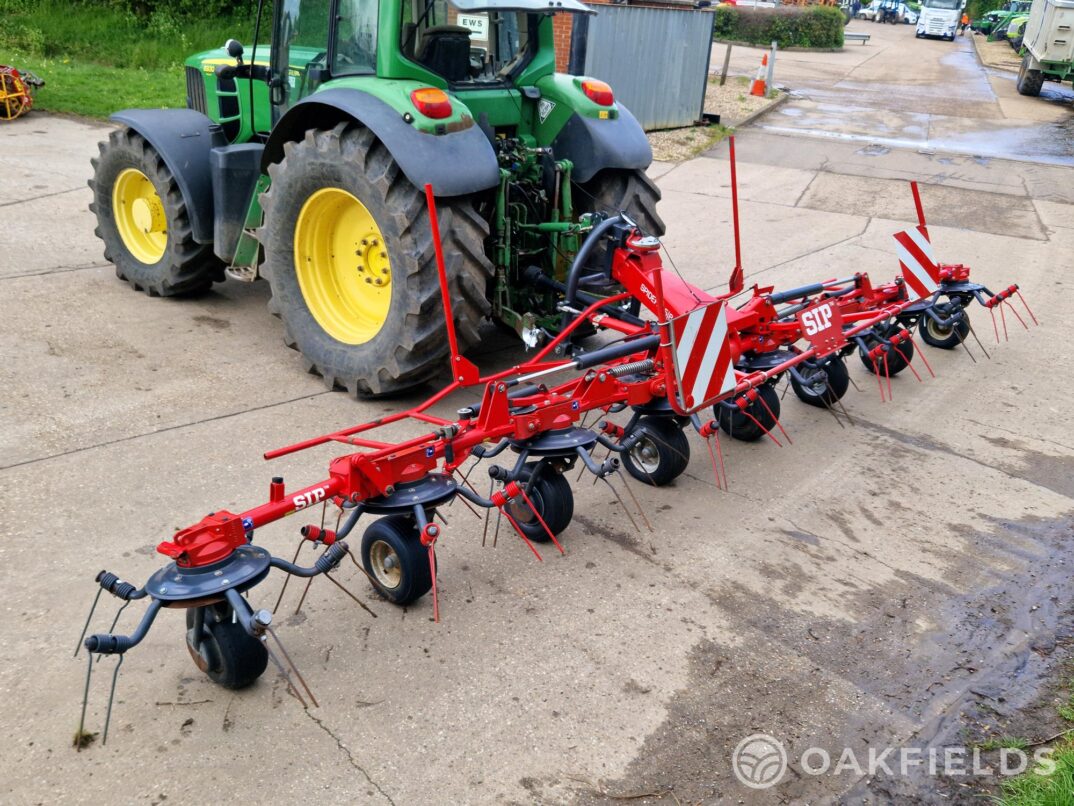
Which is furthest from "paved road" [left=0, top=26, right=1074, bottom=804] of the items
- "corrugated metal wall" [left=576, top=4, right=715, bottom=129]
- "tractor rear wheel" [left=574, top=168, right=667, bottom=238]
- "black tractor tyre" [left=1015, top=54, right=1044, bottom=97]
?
"black tractor tyre" [left=1015, top=54, right=1044, bottom=97]

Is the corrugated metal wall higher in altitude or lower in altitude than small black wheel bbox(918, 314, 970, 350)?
higher

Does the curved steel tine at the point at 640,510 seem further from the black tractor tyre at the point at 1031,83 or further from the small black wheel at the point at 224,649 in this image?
the black tractor tyre at the point at 1031,83

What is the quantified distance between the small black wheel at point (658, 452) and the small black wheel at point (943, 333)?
2815mm

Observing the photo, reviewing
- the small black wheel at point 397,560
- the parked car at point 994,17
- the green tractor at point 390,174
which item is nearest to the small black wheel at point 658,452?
the green tractor at point 390,174

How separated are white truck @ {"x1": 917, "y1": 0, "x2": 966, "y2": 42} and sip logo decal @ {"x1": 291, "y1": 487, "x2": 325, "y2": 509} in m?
41.0

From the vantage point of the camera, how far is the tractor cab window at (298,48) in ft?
17.7

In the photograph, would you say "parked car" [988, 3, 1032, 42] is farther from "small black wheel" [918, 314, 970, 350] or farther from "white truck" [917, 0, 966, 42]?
"small black wheel" [918, 314, 970, 350]

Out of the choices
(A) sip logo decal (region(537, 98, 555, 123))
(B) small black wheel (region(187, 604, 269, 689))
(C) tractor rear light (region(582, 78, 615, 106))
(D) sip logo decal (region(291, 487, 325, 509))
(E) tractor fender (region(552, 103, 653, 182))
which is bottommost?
(B) small black wheel (region(187, 604, 269, 689))

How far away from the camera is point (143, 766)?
8.87 ft

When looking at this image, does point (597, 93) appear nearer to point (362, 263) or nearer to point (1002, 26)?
point (362, 263)

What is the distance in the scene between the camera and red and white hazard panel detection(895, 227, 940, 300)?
5816mm

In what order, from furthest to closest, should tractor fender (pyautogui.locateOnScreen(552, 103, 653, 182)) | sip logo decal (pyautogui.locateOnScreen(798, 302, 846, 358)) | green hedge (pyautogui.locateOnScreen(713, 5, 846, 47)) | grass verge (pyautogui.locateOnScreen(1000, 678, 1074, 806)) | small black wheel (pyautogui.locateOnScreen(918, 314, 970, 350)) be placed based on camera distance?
green hedge (pyautogui.locateOnScreen(713, 5, 846, 47))
small black wheel (pyautogui.locateOnScreen(918, 314, 970, 350))
tractor fender (pyautogui.locateOnScreen(552, 103, 653, 182))
sip logo decal (pyautogui.locateOnScreen(798, 302, 846, 358))
grass verge (pyautogui.locateOnScreen(1000, 678, 1074, 806))

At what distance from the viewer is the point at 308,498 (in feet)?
10.4

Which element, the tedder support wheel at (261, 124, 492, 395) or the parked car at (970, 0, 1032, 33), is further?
the parked car at (970, 0, 1032, 33)
